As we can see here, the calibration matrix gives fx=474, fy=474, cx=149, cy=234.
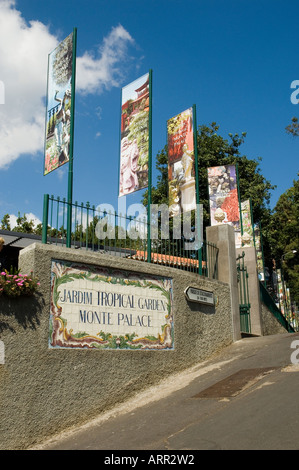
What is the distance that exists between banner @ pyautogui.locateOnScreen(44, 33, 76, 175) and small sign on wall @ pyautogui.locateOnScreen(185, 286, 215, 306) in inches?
160

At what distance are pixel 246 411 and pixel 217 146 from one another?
27.1 meters

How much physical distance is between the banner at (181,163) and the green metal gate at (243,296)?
2.76 metres

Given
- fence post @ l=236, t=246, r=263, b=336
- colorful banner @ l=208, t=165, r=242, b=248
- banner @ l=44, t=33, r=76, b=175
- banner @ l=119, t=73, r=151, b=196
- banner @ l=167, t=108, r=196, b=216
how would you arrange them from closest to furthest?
banner @ l=44, t=33, r=76, b=175
banner @ l=119, t=73, r=151, b=196
banner @ l=167, t=108, r=196, b=216
fence post @ l=236, t=246, r=263, b=336
colorful banner @ l=208, t=165, r=242, b=248

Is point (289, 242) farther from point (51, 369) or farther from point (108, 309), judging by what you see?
point (51, 369)

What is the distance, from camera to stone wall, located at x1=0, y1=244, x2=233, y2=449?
7215 mm

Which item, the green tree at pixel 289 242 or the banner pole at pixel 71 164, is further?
the green tree at pixel 289 242

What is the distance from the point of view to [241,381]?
8.45 meters

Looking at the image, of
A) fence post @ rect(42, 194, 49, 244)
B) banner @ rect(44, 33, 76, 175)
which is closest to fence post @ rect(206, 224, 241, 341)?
banner @ rect(44, 33, 76, 175)

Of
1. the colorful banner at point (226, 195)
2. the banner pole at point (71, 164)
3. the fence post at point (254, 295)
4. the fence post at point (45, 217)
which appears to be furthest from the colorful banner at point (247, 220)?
the fence post at point (45, 217)

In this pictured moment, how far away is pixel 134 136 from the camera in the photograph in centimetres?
1207

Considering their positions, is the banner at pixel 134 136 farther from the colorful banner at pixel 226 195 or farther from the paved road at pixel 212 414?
the colorful banner at pixel 226 195

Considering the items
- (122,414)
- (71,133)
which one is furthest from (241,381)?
(71,133)

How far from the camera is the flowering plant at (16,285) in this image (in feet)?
24.3

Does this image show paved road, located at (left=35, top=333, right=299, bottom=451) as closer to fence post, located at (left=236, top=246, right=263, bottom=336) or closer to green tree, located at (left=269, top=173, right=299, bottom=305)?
fence post, located at (left=236, top=246, right=263, bottom=336)
